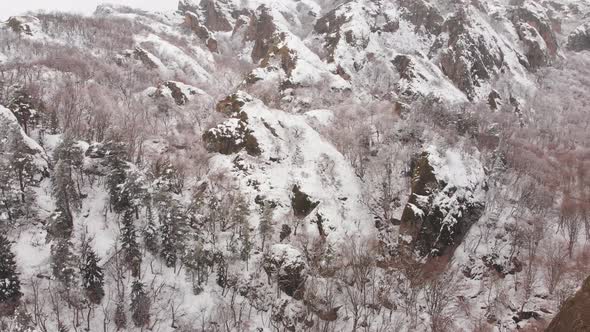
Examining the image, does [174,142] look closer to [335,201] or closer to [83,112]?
[83,112]

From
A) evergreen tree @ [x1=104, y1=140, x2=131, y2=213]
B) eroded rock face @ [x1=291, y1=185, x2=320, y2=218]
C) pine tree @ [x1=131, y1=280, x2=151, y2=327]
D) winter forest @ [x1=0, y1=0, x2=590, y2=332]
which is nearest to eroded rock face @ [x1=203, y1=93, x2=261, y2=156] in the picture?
winter forest @ [x1=0, y1=0, x2=590, y2=332]

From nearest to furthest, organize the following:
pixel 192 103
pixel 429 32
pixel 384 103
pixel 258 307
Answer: pixel 258 307
pixel 192 103
pixel 384 103
pixel 429 32

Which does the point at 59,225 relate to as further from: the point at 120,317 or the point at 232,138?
the point at 232,138

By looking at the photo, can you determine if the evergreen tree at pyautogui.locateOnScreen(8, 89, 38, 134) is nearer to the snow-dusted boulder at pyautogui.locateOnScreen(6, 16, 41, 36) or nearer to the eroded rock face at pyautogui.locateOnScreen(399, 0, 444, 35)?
the snow-dusted boulder at pyautogui.locateOnScreen(6, 16, 41, 36)

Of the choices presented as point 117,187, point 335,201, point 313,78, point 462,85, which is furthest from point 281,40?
point 117,187

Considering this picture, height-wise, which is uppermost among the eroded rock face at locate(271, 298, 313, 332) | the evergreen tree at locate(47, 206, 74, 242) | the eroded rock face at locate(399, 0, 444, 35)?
the evergreen tree at locate(47, 206, 74, 242)

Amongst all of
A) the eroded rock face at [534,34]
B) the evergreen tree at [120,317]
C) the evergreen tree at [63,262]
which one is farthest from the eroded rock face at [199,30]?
the evergreen tree at [120,317]
